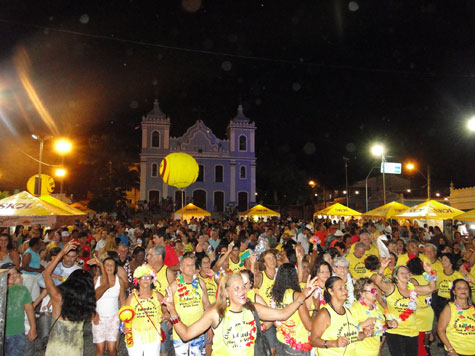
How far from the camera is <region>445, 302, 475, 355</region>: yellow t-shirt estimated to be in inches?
171

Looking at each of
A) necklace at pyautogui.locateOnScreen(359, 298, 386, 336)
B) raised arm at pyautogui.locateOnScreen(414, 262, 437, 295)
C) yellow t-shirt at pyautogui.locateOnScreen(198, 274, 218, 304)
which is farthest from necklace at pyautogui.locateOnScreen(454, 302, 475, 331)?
yellow t-shirt at pyautogui.locateOnScreen(198, 274, 218, 304)

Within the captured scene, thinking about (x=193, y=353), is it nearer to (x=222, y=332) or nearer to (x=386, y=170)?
(x=222, y=332)

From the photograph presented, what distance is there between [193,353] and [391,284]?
2905mm

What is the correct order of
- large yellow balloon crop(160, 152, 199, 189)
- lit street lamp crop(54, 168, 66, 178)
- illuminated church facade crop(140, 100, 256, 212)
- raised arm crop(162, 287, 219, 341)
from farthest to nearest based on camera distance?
illuminated church facade crop(140, 100, 256, 212) → lit street lamp crop(54, 168, 66, 178) → large yellow balloon crop(160, 152, 199, 189) → raised arm crop(162, 287, 219, 341)

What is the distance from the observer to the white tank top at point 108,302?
16.9ft

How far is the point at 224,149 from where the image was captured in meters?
45.7

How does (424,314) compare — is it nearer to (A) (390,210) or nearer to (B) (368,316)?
(B) (368,316)

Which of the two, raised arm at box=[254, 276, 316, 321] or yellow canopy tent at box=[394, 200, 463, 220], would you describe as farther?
yellow canopy tent at box=[394, 200, 463, 220]

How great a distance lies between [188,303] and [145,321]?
0.58 metres

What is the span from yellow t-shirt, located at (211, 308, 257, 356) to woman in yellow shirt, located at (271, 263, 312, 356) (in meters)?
0.84

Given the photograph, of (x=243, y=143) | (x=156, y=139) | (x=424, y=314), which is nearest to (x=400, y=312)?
(x=424, y=314)

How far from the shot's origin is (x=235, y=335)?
11.0 ft

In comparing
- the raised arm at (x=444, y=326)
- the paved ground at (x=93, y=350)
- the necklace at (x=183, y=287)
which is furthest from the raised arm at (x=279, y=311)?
the paved ground at (x=93, y=350)

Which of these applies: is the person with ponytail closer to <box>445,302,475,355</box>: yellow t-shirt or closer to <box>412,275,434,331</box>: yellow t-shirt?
<box>445,302,475,355</box>: yellow t-shirt
